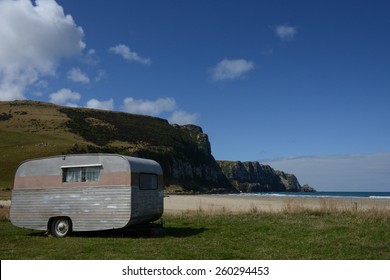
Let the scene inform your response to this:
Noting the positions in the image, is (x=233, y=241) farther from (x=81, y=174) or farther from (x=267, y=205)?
(x=267, y=205)

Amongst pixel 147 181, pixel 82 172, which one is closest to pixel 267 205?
pixel 147 181

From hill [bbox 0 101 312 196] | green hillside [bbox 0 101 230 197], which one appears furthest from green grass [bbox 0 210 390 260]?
hill [bbox 0 101 312 196]

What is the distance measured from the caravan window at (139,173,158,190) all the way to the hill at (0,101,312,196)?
6040cm

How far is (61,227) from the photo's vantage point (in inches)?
631

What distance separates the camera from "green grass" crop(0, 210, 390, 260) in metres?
10.9

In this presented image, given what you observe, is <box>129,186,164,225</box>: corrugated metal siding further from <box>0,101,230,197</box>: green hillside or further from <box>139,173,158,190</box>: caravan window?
<box>0,101,230,197</box>: green hillside

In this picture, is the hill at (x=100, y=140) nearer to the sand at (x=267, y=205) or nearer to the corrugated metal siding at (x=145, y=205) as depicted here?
the sand at (x=267, y=205)

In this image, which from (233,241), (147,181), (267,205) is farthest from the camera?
(267,205)

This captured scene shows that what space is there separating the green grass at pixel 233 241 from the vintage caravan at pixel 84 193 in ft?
2.24

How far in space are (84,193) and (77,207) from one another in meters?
0.62

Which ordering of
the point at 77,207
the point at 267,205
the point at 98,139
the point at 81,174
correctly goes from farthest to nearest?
the point at 98,139 < the point at 267,205 < the point at 81,174 < the point at 77,207
